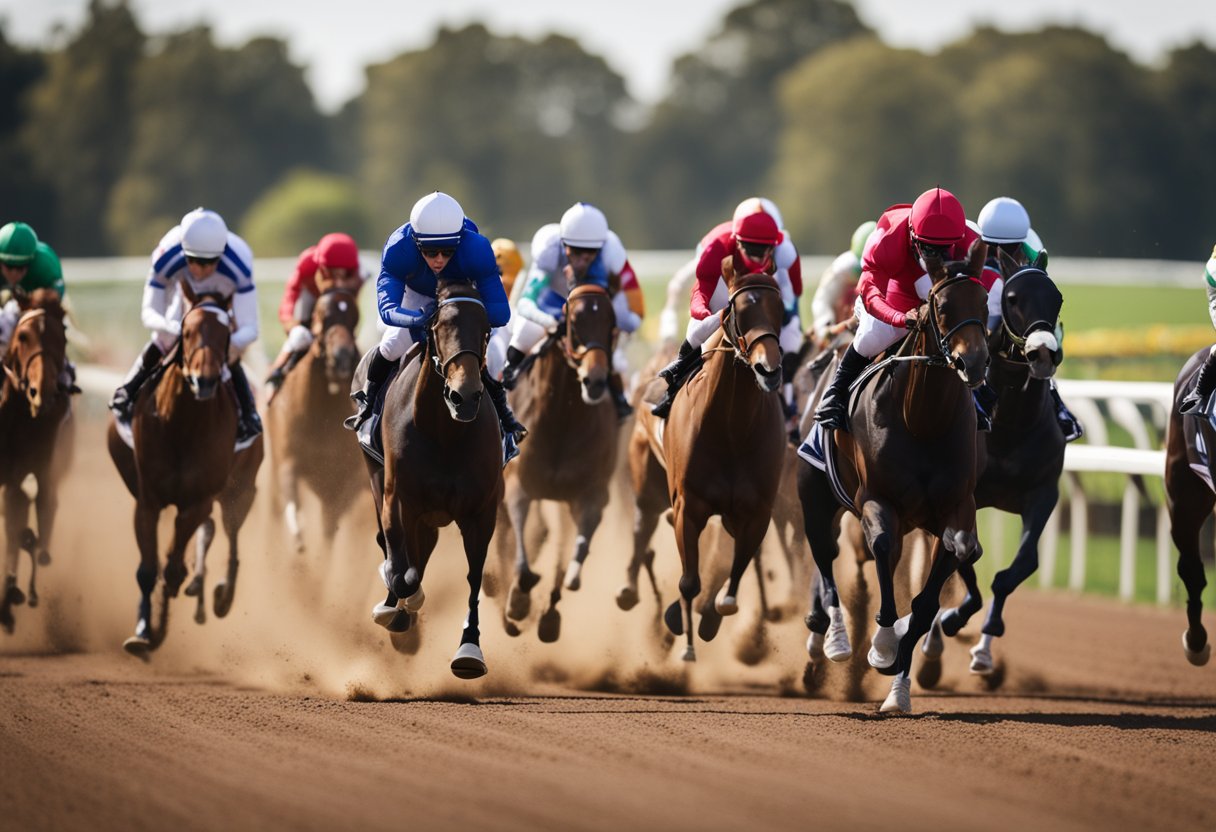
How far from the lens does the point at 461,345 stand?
7.48m

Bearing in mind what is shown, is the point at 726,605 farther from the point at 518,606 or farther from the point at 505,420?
the point at 518,606

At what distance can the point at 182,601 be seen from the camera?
1137 cm

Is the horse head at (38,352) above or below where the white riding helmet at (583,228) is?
below

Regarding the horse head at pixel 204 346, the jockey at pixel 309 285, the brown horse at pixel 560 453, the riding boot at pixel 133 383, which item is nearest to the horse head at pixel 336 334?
the jockey at pixel 309 285

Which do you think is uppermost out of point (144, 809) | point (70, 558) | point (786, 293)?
point (786, 293)

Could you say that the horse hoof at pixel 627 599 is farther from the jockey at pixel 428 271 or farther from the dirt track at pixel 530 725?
the jockey at pixel 428 271

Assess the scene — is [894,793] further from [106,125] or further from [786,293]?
[106,125]

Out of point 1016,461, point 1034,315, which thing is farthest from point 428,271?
point 1016,461

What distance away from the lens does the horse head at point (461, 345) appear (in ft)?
24.4

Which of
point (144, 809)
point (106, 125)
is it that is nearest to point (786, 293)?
point (144, 809)

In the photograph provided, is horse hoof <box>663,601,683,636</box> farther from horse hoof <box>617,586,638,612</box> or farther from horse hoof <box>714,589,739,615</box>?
horse hoof <box>617,586,638,612</box>

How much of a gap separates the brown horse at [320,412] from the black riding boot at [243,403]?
61.3 inches

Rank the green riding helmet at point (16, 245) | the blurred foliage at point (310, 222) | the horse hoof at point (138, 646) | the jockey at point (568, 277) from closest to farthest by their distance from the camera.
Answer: the horse hoof at point (138, 646), the jockey at point (568, 277), the green riding helmet at point (16, 245), the blurred foliage at point (310, 222)

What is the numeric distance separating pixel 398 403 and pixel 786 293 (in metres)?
2.43
